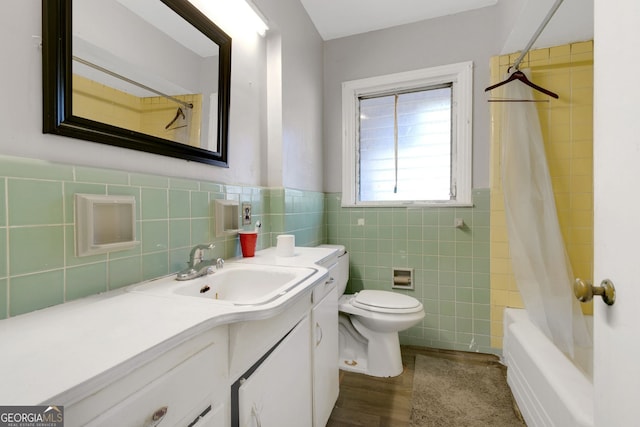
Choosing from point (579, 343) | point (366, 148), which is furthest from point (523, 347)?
point (366, 148)

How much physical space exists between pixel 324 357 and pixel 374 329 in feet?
2.08

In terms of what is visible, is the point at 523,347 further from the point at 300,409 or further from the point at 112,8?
the point at 112,8

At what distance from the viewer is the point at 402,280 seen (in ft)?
7.16

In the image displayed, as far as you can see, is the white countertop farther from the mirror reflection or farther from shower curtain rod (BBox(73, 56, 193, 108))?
shower curtain rod (BBox(73, 56, 193, 108))

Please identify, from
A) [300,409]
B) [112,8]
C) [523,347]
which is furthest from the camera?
[523,347]

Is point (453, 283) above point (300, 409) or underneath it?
above

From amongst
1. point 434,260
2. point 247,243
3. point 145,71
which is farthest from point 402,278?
point 145,71

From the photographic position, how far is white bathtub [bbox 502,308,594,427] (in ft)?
3.16

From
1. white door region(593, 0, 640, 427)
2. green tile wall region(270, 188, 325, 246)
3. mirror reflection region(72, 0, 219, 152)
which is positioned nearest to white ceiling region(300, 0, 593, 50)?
white door region(593, 0, 640, 427)

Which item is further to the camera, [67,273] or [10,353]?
[67,273]

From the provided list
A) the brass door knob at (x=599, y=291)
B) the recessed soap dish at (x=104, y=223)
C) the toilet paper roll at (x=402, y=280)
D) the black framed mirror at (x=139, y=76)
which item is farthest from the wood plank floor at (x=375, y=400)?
the black framed mirror at (x=139, y=76)

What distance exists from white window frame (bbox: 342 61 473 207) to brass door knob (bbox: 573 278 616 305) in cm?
152

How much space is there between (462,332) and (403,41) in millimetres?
2280

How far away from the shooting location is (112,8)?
859mm
